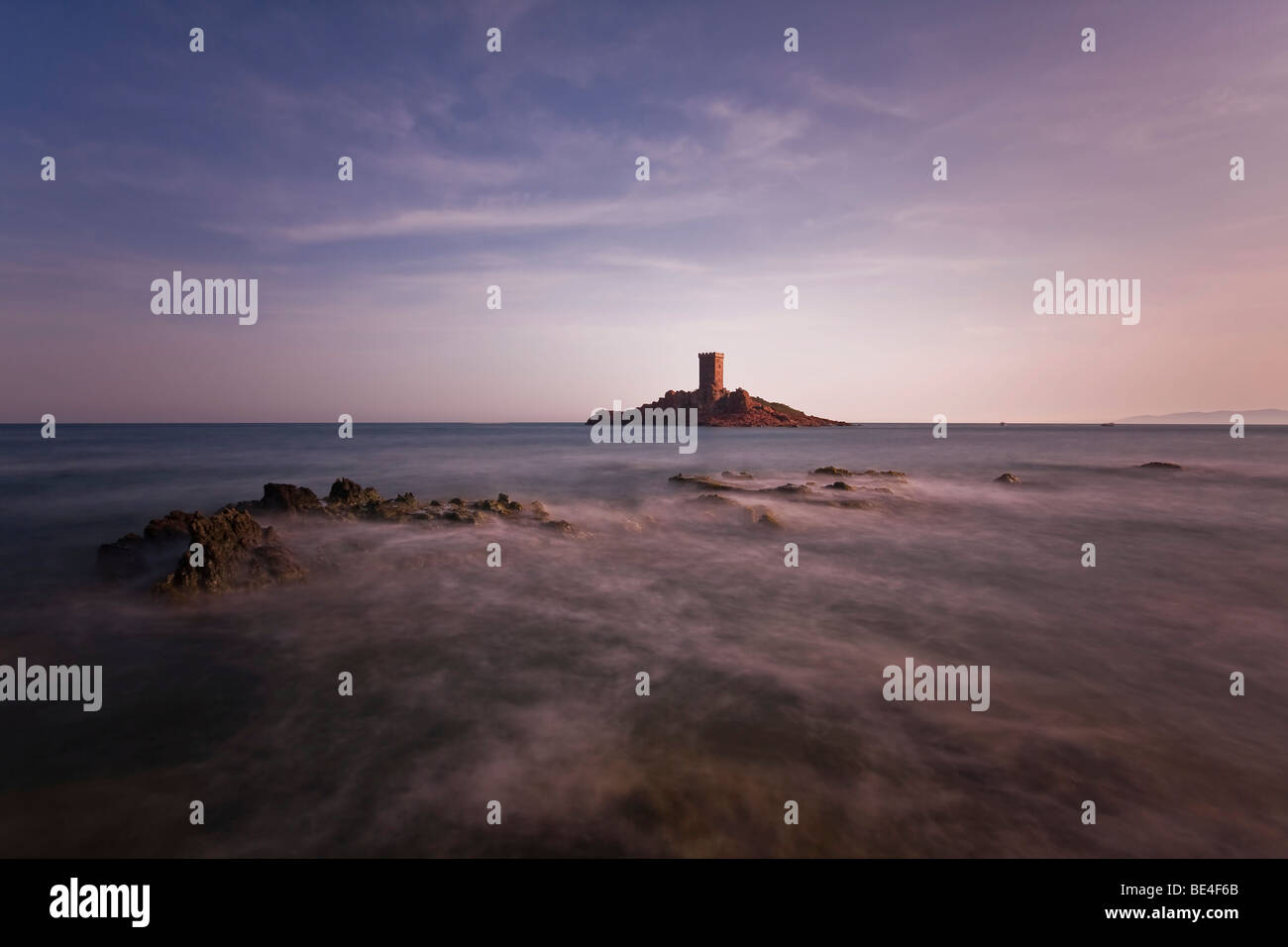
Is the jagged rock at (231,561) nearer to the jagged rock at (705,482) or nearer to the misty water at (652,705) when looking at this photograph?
the misty water at (652,705)

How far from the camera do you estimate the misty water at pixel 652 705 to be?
4297mm

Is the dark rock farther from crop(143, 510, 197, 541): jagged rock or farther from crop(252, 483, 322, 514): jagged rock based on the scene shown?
crop(143, 510, 197, 541): jagged rock

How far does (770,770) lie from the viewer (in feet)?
16.1

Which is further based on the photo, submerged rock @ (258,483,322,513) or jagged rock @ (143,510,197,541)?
submerged rock @ (258,483,322,513)

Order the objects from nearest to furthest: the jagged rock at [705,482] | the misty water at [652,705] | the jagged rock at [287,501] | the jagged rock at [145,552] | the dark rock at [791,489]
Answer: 1. the misty water at [652,705]
2. the jagged rock at [145,552]
3. the jagged rock at [287,501]
4. the dark rock at [791,489]
5. the jagged rock at [705,482]

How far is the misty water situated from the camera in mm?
4297

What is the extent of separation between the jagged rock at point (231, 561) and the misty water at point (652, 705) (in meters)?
0.41

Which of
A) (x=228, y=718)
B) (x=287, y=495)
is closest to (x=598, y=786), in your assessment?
(x=228, y=718)

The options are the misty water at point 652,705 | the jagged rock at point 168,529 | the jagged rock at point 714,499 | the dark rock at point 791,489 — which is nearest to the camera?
the misty water at point 652,705

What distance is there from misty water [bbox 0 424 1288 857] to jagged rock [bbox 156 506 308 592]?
0.41m

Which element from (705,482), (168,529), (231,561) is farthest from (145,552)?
(705,482)

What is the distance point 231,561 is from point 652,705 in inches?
364

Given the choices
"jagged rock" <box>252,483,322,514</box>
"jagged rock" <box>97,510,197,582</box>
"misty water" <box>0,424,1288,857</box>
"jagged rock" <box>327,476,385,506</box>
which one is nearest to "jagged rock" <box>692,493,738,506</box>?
"misty water" <box>0,424,1288,857</box>

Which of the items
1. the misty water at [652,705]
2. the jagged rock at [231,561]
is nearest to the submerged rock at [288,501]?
the misty water at [652,705]
